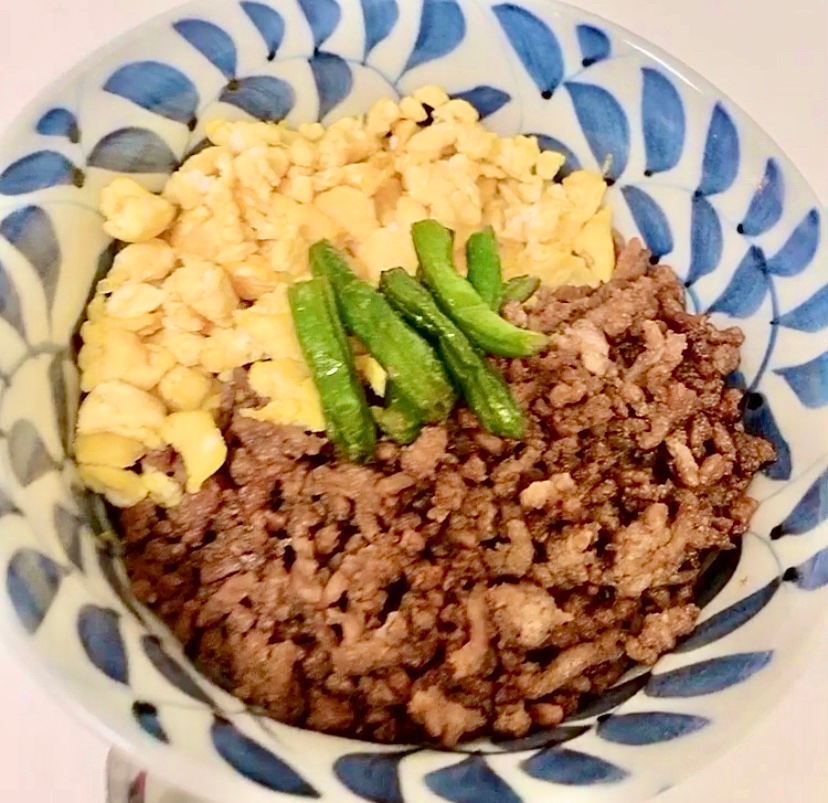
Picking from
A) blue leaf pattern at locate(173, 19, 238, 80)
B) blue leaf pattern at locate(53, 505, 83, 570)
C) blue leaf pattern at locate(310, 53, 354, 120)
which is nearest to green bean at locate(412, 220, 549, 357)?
blue leaf pattern at locate(310, 53, 354, 120)

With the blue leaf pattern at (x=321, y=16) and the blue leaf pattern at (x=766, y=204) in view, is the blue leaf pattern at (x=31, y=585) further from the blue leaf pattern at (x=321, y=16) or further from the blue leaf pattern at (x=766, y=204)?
the blue leaf pattern at (x=766, y=204)

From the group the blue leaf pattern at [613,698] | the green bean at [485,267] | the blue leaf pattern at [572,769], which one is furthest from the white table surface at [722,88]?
the green bean at [485,267]

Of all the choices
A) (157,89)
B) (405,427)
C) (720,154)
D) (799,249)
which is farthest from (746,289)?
(157,89)

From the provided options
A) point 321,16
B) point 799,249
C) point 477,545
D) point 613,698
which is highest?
point 321,16

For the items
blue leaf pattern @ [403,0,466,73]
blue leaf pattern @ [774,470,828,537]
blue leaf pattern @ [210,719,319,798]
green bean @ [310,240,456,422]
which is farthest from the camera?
blue leaf pattern @ [403,0,466,73]

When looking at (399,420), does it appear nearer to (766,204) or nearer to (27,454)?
(27,454)

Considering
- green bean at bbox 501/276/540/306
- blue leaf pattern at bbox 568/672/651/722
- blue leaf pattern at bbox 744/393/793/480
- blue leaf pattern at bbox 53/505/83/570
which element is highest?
green bean at bbox 501/276/540/306

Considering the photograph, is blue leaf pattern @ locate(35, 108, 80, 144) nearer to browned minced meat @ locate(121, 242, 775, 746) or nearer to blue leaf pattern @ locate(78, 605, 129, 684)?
browned minced meat @ locate(121, 242, 775, 746)
